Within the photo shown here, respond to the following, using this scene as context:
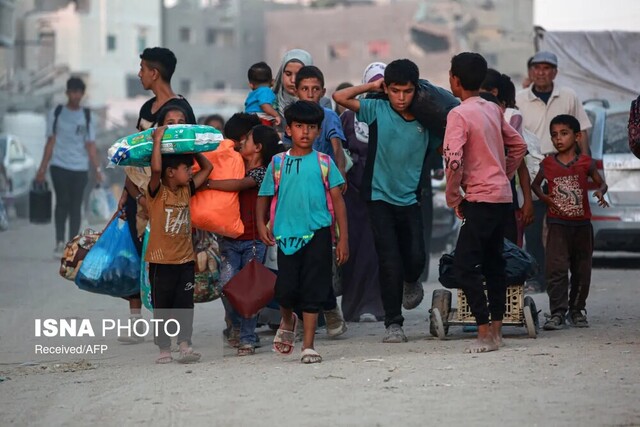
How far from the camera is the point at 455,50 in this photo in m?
77.4

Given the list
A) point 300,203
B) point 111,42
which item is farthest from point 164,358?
point 111,42

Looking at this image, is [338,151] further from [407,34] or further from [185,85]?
[185,85]

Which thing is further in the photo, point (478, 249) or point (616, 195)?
point (616, 195)

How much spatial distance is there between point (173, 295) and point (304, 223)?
97cm

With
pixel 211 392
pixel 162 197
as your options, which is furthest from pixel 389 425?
pixel 162 197

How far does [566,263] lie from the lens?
31.9 ft

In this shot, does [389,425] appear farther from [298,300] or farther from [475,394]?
[298,300]

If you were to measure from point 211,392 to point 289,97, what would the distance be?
11.6 feet

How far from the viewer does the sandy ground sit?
627 centimetres

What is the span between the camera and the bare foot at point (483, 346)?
8.09m

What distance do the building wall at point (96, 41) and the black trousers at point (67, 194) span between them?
203 ft

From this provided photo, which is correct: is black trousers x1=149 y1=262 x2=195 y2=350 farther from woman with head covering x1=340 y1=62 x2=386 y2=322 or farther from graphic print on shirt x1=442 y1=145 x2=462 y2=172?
woman with head covering x1=340 y1=62 x2=386 y2=322

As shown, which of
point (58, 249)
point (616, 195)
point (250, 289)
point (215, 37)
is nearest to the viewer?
point (250, 289)

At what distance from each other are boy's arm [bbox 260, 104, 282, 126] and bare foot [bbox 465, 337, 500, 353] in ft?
8.15
